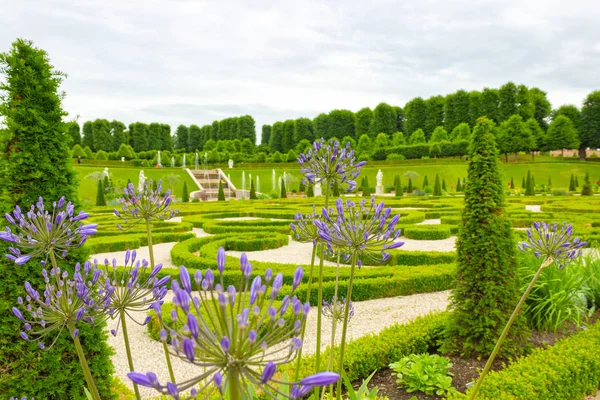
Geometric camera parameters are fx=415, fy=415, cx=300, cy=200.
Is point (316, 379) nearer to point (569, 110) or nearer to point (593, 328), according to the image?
point (593, 328)

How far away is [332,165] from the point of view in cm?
365

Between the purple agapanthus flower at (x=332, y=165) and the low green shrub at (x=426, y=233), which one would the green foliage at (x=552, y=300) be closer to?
the purple agapanthus flower at (x=332, y=165)

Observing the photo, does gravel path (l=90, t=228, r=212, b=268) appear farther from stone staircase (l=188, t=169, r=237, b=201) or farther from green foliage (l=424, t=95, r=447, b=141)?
green foliage (l=424, t=95, r=447, b=141)

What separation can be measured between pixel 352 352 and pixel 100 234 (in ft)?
44.6

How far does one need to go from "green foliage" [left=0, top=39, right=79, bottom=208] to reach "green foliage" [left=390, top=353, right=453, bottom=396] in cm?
449

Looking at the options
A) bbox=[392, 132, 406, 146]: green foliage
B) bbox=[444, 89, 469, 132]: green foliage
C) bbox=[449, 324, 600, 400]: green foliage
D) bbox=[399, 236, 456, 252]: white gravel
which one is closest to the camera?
bbox=[449, 324, 600, 400]: green foliage

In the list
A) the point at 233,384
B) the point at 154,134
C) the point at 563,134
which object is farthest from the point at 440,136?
the point at 233,384

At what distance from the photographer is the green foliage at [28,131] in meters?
4.28

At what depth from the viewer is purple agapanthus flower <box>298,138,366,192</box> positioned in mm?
3641

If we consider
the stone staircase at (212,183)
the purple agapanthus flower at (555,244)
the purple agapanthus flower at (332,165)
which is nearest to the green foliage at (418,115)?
the stone staircase at (212,183)

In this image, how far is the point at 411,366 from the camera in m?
5.24

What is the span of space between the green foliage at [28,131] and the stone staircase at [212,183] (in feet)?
129

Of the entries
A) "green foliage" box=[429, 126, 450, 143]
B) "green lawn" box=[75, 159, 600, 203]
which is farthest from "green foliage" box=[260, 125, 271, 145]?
"green lawn" box=[75, 159, 600, 203]

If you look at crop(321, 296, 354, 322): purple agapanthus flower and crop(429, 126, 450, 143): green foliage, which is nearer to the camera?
crop(321, 296, 354, 322): purple agapanthus flower
